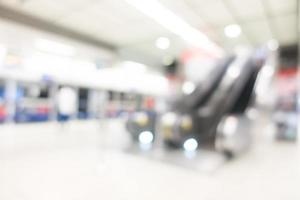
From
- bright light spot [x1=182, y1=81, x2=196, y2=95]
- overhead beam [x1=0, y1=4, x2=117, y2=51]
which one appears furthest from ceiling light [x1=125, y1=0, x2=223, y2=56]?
overhead beam [x1=0, y1=4, x2=117, y2=51]

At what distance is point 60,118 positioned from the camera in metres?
7.19

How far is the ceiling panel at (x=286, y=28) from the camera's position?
4.78 m

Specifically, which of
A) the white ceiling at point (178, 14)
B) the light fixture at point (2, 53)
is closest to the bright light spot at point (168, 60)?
the white ceiling at point (178, 14)

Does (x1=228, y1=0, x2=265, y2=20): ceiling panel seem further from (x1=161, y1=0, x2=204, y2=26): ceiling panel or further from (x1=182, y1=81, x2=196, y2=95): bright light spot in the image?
(x1=182, y1=81, x2=196, y2=95): bright light spot

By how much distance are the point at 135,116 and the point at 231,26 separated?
3.21 m

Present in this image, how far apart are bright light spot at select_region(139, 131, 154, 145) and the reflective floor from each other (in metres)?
0.80

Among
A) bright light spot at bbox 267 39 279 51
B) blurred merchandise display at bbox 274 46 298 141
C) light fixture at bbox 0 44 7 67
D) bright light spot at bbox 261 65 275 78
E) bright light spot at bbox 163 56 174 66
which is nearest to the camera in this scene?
blurred merchandise display at bbox 274 46 298 141

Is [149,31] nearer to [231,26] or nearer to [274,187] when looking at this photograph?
[231,26]

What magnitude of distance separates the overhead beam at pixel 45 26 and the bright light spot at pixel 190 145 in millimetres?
4152

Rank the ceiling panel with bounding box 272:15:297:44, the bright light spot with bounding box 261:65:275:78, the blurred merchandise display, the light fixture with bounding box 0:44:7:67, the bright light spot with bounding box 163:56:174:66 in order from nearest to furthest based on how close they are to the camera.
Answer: the ceiling panel with bounding box 272:15:297:44, the blurred merchandise display, the bright light spot with bounding box 261:65:275:78, the light fixture with bounding box 0:44:7:67, the bright light spot with bounding box 163:56:174:66

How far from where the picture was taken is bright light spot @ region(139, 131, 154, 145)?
4.93 metres

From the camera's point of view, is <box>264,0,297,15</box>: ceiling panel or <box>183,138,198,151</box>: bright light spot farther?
<box>183,138,198,151</box>: bright light spot

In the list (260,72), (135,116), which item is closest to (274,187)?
(135,116)

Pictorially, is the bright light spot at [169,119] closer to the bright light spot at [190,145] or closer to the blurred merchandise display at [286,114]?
the bright light spot at [190,145]
